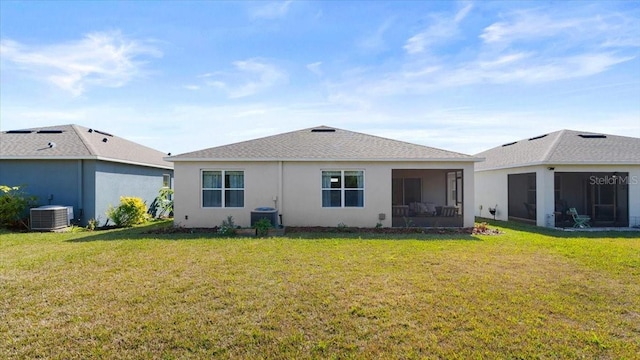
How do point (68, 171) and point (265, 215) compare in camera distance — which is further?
point (68, 171)

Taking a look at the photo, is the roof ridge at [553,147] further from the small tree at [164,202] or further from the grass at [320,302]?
the small tree at [164,202]

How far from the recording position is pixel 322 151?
44.8 feet

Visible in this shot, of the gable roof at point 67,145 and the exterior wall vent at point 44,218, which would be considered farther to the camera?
the gable roof at point 67,145

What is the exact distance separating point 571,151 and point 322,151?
10843 millimetres

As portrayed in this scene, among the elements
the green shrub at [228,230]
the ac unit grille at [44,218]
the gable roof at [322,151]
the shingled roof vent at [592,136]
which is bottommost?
the green shrub at [228,230]

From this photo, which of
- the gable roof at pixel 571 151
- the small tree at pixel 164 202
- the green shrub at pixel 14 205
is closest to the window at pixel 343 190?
the gable roof at pixel 571 151

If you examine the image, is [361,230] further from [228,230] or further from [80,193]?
[80,193]

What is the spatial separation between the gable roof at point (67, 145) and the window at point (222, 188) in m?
4.87

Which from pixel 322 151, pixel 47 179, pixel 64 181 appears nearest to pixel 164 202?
pixel 64 181

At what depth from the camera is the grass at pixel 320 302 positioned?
3.92 meters

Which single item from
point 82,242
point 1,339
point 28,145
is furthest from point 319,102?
point 1,339

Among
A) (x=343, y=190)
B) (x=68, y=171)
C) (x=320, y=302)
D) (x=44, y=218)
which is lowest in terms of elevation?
(x=320, y=302)

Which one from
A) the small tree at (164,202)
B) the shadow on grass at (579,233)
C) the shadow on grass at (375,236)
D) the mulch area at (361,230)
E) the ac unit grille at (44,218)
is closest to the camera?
the shadow on grass at (375,236)

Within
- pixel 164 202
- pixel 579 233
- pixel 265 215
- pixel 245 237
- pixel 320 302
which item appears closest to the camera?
pixel 320 302
